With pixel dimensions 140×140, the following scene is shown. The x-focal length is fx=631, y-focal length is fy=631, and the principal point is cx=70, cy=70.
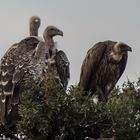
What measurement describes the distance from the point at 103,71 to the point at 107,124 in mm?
3856

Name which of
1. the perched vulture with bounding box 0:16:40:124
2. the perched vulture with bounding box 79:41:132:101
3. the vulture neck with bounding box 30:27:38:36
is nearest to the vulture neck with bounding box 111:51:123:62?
the perched vulture with bounding box 79:41:132:101

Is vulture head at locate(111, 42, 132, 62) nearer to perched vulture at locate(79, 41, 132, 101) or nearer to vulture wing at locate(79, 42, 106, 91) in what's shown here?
perched vulture at locate(79, 41, 132, 101)

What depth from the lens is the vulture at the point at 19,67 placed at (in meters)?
10.4

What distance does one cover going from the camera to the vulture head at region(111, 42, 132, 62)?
1335cm

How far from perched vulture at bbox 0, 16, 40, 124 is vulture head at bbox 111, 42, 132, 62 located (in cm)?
201

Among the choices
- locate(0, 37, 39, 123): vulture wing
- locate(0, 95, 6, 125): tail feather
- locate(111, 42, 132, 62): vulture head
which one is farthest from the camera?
locate(111, 42, 132, 62): vulture head

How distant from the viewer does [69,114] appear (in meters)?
9.50

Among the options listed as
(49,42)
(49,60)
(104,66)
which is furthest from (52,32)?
(104,66)

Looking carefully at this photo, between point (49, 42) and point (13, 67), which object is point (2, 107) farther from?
point (49, 42)

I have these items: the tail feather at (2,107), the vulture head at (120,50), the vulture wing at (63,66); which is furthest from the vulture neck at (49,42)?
the tail feather at (2,107)

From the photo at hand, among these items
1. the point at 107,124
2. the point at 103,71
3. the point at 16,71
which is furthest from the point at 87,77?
the point at 107,124

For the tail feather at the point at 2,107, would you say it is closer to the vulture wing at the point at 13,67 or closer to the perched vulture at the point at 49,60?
the vulture wing at the point at 13,67

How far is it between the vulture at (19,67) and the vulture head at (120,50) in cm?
149

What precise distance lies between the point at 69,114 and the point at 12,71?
2.02 metres
